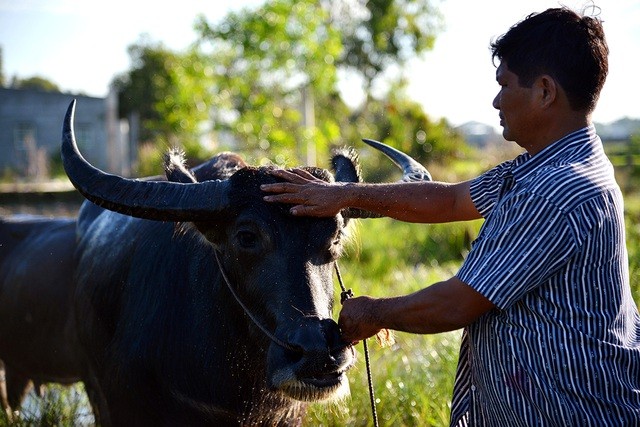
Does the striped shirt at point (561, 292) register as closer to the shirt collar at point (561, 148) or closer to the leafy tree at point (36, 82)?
the shirt collar at point (561, 148)

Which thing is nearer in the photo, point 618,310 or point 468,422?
point 618,310

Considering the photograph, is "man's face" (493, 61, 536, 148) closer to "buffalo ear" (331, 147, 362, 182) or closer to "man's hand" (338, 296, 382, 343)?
"man's hand" (338, 296, 382, 343)

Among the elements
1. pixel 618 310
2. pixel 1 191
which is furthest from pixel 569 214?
pixel 1 191

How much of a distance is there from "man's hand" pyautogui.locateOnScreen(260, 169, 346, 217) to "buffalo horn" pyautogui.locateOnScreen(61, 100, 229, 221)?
0.83ft

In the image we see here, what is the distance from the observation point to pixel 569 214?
222 centimetres

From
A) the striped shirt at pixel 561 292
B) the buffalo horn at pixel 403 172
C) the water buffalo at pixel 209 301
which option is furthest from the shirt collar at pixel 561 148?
the buffalo horn at pixel 403 172

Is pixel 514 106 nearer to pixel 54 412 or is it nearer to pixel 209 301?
pixel 209 301

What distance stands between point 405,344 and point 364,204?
3485mm

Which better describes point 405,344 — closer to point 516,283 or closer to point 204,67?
point 516,283

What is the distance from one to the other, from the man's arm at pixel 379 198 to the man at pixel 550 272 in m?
0.46

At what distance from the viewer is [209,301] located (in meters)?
3.38

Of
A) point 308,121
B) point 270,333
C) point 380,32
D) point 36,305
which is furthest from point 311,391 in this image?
point 380,32

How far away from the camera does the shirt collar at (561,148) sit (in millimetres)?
2402

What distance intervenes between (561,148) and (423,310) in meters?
0.71
